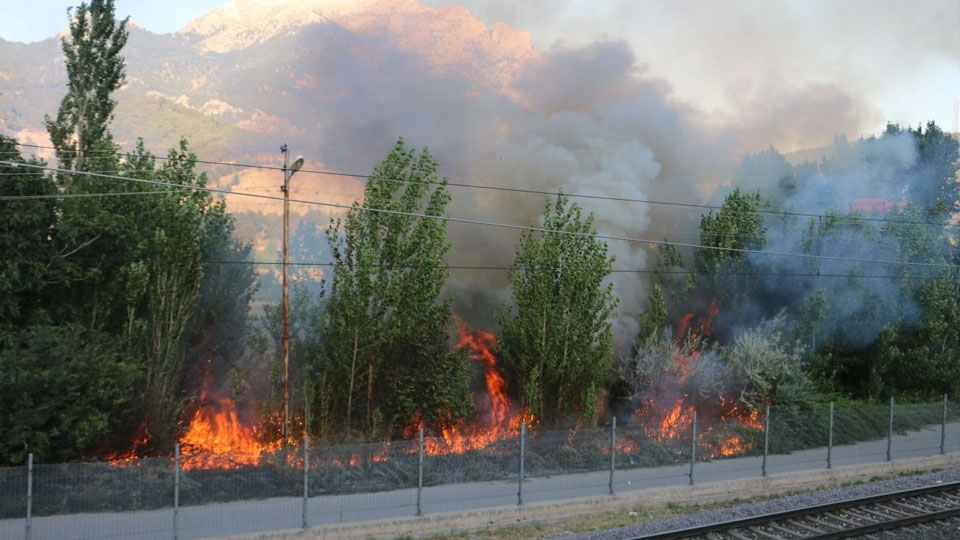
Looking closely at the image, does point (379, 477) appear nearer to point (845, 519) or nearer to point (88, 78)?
point (845, 519)

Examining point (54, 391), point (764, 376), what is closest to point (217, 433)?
point (54, 391)

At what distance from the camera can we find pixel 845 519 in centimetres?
1577

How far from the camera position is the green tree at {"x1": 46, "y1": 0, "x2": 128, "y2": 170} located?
22.1 metres

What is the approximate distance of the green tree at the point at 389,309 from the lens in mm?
21641

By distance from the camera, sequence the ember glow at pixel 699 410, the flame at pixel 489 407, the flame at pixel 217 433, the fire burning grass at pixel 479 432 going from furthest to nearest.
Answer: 1. the flame at pixel 489 407
2. the ember glow at pixel 699 410
3. the flame at pixel 217 433
4. the fire burning grass at pixel 479 432

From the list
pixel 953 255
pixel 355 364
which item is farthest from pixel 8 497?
pixel 953 255

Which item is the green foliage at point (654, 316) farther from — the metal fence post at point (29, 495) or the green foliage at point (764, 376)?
the metal fence post at point (29, 495)

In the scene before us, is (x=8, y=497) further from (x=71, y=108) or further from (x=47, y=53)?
(x=47, y=53)

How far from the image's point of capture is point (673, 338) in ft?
99.2

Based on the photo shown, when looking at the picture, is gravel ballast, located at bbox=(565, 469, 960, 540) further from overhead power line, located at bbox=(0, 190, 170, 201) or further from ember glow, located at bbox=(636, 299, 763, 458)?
overhead power line, located at bbox=(0, 190, 170, 201)

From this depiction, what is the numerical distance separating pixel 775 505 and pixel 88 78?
20946mm

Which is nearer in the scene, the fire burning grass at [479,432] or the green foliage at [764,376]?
the fire burning grass at [479,432]

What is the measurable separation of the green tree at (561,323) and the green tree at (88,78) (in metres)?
12.8

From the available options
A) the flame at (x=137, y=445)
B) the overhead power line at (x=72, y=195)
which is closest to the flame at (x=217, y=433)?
the flame at (x=137, y=445)
